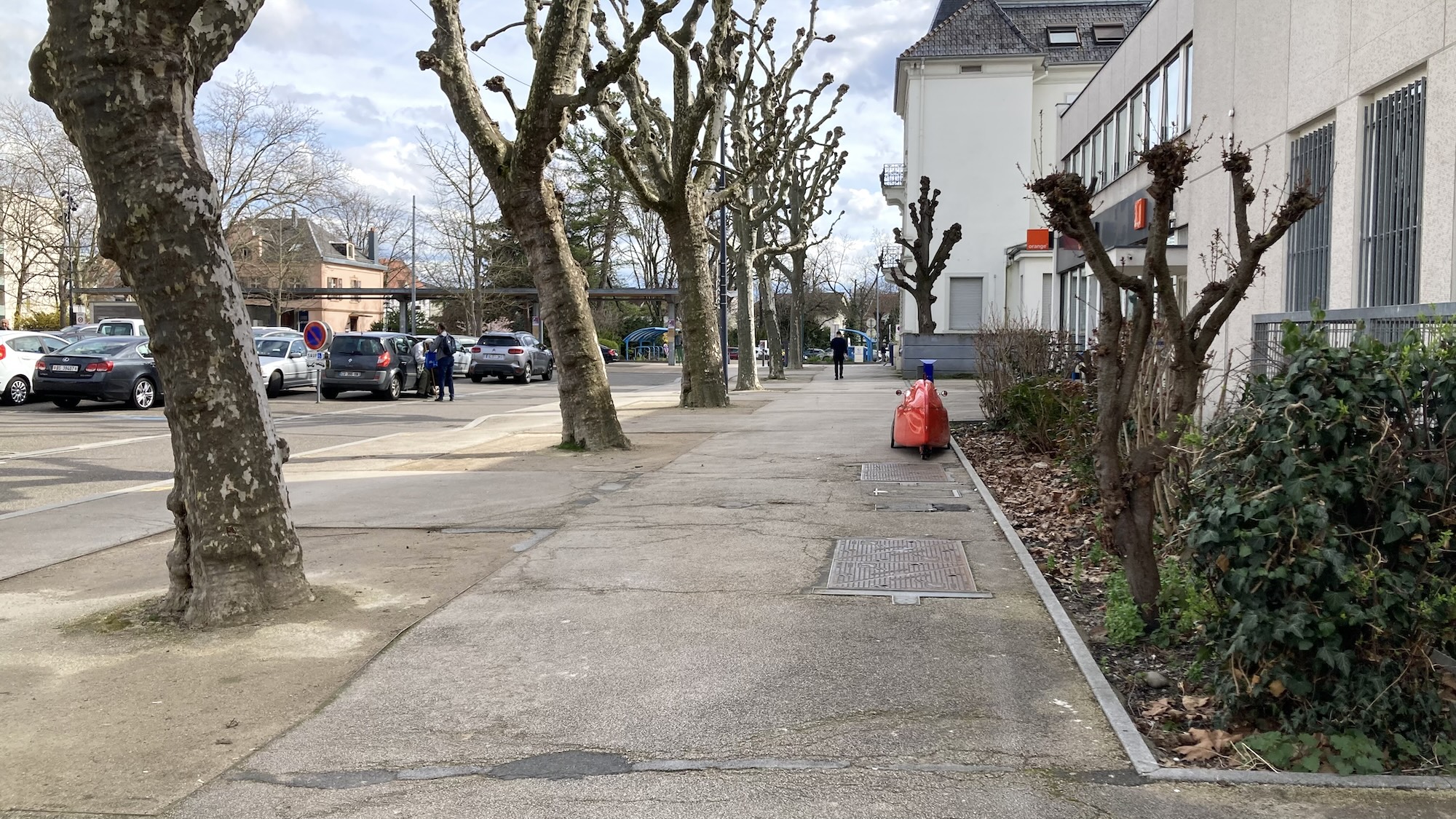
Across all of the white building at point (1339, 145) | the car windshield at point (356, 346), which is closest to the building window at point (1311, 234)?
the white building at point (1339, 145)

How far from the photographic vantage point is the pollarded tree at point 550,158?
1330 cm

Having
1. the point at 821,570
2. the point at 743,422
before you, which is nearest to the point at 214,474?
the point at 821,570

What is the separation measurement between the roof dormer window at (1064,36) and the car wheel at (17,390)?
36949 millimetres

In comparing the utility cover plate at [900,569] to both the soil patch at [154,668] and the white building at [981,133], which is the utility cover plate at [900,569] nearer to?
the soil patch at [154,668]

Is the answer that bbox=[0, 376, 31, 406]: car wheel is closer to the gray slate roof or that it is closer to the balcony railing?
the balcony railing

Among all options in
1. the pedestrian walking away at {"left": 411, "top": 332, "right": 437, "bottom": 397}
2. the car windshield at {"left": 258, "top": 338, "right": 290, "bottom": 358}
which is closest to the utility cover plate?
the pedestrian walking away at {"left": 411, "top": 332, "right": 437, "bottom": 397}

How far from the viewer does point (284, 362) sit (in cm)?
2914

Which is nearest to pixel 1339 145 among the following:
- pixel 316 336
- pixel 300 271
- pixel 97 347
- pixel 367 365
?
pixel 97 347

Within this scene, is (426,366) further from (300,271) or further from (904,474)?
(300,271)

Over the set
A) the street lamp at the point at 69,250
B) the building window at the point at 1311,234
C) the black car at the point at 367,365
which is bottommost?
the black car at the point at 367,365

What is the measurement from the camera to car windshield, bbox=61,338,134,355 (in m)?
22.7

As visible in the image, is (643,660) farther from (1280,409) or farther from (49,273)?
(49,273)

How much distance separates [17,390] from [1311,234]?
23329mm

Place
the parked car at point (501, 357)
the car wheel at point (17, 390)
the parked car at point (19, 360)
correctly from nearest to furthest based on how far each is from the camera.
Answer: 1. the parked car at point (19, 360)
2. the car wheel at point (17, 390)
3. the parked car at point (501, 357)
